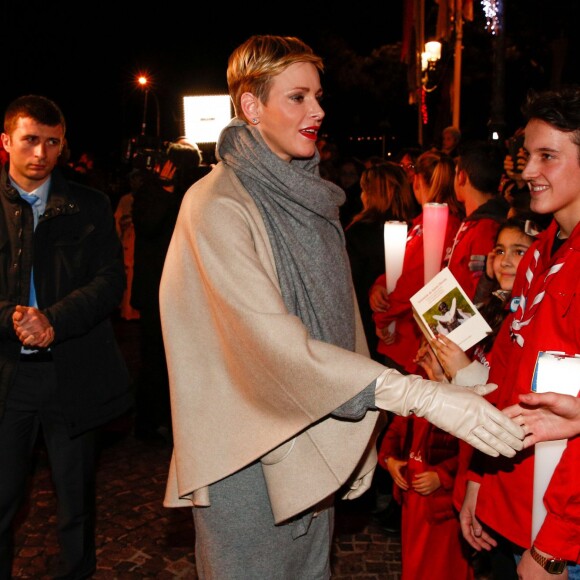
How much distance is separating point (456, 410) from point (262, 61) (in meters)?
1.27

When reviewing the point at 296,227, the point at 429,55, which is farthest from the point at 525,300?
the point at 429,55

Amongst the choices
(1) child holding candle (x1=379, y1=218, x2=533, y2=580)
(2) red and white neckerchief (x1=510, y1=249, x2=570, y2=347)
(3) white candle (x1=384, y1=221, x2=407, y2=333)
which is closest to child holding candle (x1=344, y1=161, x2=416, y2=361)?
(3) white candle (x1=384, y1=221, x2=407, y2=333)

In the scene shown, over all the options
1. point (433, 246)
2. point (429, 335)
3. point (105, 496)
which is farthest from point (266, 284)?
point (105, 496)

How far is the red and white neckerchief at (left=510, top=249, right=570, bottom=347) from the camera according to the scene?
2309 mm

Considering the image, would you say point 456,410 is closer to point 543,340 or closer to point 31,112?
point 543,340

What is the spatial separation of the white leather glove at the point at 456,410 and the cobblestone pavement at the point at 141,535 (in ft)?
7.37

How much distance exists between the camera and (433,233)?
13.2 feet

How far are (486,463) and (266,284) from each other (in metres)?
1.09

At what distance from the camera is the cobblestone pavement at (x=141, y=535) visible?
405 centimetres

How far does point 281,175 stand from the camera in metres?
2.36

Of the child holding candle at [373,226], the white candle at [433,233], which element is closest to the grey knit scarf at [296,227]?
the white candle at [433,233]

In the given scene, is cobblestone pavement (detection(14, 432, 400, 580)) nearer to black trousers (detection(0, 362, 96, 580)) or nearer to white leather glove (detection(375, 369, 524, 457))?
black trousers (detection(0, 362, 96, 580))

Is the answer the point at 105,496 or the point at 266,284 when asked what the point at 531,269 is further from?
the point at 105,496

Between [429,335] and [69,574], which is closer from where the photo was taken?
[429,335]
